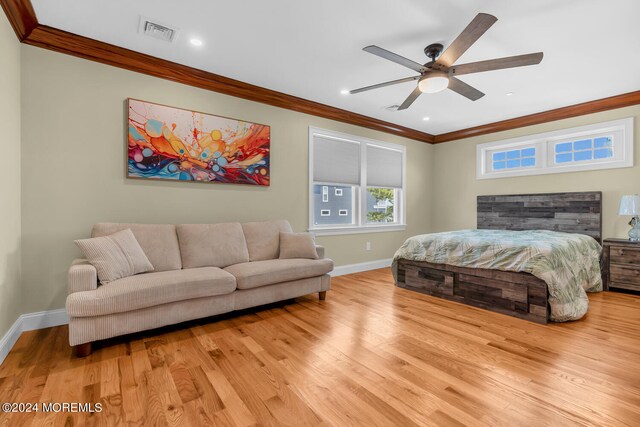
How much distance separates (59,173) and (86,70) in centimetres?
100

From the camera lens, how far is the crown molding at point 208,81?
253 cm

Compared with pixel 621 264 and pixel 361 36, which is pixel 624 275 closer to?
pixel 621 264

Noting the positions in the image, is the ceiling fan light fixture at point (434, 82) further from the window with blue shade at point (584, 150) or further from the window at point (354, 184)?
the window with blue shade at point (584, 150)

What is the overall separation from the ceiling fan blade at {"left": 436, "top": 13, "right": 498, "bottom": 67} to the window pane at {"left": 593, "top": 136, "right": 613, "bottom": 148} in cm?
337

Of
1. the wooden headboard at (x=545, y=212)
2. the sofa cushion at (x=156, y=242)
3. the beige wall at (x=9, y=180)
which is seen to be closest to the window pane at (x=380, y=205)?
the wooden headboard at (x=545, y=212)

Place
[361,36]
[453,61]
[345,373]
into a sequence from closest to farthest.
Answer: [345,373], [453,61], [361,36]

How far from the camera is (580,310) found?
2.86 m

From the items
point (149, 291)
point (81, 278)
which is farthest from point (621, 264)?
point (81, 278)

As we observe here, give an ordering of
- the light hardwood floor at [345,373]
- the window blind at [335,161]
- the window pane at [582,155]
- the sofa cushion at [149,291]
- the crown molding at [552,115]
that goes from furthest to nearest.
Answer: the window blind at [335,161] < the window pane at [582,155] < the crown molding at [552,115] < the sofa cushion at [149,291] < the light hardwood floor at [345,373]

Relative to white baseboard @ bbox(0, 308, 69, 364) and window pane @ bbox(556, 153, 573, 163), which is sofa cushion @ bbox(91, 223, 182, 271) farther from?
window pane @ bbox(556, 153, 573, 163)

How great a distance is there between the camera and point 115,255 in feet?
8.18

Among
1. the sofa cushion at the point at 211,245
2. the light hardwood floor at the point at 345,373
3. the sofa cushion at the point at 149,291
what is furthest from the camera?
the sofa cushion at the point at 211,245

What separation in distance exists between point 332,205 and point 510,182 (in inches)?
122

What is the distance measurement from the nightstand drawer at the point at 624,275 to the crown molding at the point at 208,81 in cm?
217
